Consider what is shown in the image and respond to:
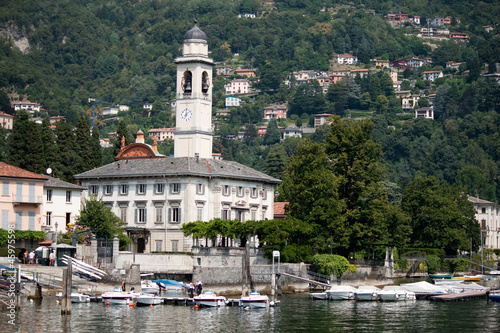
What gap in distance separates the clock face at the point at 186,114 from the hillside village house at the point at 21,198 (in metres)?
24.3

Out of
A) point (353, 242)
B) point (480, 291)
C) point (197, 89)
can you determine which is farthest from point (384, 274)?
point (197, 89)

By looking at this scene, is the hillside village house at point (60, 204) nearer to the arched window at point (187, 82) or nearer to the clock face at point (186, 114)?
the clock face at point (186, 114)

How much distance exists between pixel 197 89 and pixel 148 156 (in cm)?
944

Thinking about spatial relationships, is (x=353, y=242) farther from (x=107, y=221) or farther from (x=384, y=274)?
(x=107, y=221)

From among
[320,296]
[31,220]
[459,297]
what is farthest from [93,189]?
[459,297]

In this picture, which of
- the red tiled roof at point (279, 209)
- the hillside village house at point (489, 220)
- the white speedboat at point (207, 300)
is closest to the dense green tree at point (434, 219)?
the red tiled roof at point (279, 209)

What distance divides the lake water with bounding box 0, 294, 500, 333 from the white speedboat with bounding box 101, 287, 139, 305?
0.68 metres

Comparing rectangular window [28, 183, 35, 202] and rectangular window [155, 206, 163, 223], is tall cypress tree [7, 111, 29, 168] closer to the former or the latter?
rectangular window [155, 206, 163, 223]

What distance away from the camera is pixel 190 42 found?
364ft

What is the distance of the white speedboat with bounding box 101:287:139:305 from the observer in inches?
2859

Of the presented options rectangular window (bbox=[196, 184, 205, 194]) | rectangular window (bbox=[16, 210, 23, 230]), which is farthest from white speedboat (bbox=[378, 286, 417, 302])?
rectangular window (bbox=[16, 210, 23, 230])

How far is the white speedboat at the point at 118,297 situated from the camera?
72625 mm

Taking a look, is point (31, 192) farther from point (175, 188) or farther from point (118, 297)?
point (118, 297)

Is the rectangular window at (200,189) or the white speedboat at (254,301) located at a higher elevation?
the rectangular window at (200,189)
